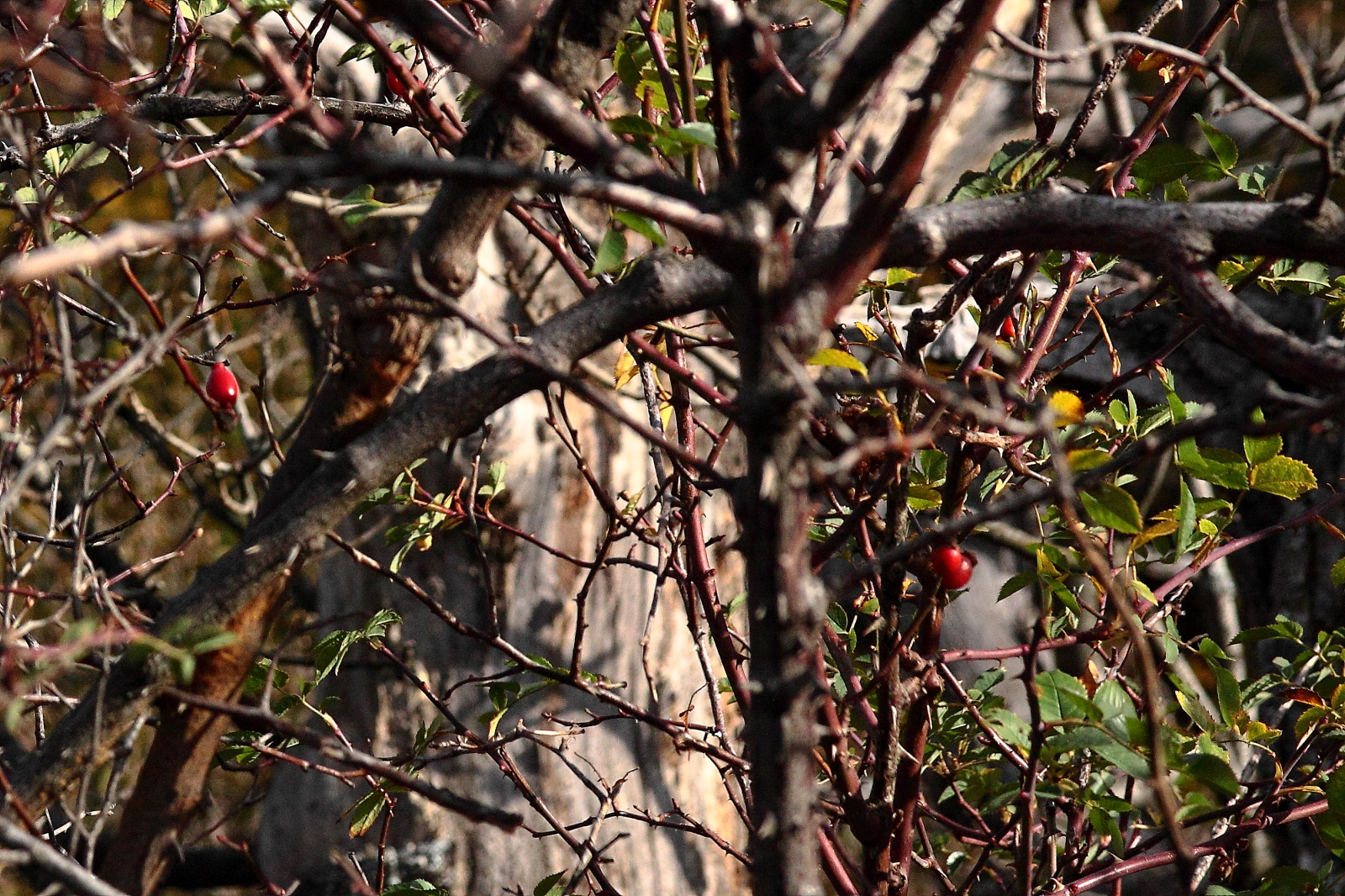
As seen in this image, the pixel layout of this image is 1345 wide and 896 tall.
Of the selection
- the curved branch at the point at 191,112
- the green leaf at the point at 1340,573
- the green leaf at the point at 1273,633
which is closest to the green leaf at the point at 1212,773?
the green leaf at the point at 1273,633

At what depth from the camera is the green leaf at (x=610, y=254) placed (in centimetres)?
76

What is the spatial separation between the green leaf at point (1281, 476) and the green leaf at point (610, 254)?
0.68m

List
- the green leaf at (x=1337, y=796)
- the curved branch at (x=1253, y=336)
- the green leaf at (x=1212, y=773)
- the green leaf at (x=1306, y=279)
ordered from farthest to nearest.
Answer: the green leaf at (x=1306, y=279), the green leaf at (x=1337, y=796), the green leaf at (x=1212, y=773), the curved branch at (x=1253, y=336)

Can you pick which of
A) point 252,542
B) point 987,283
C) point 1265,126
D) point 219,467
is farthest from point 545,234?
point 1265,126

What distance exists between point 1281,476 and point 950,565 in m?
0.37

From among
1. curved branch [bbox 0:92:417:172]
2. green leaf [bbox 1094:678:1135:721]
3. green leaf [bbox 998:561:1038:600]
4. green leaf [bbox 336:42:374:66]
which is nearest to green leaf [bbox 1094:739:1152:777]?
green leaf [bbox 1094:678:1135:721]

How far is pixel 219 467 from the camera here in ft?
8.70

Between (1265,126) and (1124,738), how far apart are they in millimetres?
3361

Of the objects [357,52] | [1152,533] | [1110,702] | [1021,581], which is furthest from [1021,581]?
[357,52]

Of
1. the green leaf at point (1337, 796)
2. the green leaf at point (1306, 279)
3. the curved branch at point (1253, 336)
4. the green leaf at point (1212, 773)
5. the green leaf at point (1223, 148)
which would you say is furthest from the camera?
the green leaf at point (1306, 279)

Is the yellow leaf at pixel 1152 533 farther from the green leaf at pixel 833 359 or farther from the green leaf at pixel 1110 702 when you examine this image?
the green leaf at pixel 833 359

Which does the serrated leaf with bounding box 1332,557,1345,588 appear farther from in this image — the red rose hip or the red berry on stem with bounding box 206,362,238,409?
the red berry on stem with bounding box 206,362,238,409

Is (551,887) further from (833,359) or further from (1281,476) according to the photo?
(1281,476)

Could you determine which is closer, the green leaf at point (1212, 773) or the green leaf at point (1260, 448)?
the green leaf at point (1212, 773)
